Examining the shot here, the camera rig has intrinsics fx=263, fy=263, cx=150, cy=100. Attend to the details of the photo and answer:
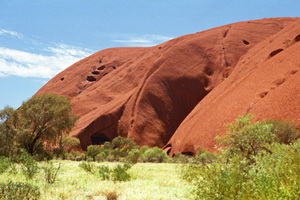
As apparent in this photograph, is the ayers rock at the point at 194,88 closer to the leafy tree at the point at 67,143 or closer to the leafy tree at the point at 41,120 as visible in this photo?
the leafy tree at the point at 67,143

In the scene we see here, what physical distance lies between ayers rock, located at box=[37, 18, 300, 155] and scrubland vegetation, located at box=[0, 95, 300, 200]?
312 inches

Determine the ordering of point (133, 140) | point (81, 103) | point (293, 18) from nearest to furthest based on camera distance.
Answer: point (133, 140)
point (81, 103)
point (293, 18)

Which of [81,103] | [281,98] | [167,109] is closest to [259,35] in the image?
[167,109]

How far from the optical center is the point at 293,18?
76.8 meters

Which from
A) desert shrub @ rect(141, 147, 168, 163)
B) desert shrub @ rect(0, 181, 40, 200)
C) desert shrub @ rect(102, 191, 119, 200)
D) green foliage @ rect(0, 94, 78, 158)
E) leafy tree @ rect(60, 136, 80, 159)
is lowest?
desert shrub @ rect(141, 147, 168, 163)

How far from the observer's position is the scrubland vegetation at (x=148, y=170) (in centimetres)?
507

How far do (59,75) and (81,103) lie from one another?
34899mm

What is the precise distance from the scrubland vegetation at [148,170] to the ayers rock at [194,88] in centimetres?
793

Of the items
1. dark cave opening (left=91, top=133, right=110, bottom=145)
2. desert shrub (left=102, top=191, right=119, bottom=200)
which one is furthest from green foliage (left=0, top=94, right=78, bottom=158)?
dark cave opening (left=91, top=133, right=110, bottom=145)

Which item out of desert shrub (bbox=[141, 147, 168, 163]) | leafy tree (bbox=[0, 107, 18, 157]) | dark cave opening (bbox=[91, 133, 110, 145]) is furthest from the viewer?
dark cave opening (bbox=[91, 133, 110, 145])

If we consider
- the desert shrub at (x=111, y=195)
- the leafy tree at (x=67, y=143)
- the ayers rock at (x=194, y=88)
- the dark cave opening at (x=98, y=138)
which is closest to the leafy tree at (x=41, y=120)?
the leafy tree at (x=67, y=143)

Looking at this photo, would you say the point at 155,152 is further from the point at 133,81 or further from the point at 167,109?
the point at 133,81

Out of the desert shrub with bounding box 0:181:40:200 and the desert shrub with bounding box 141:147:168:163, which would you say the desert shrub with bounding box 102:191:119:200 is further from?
the desert shrub with bounding box 141:147:168:163

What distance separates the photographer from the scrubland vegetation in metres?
5.07
